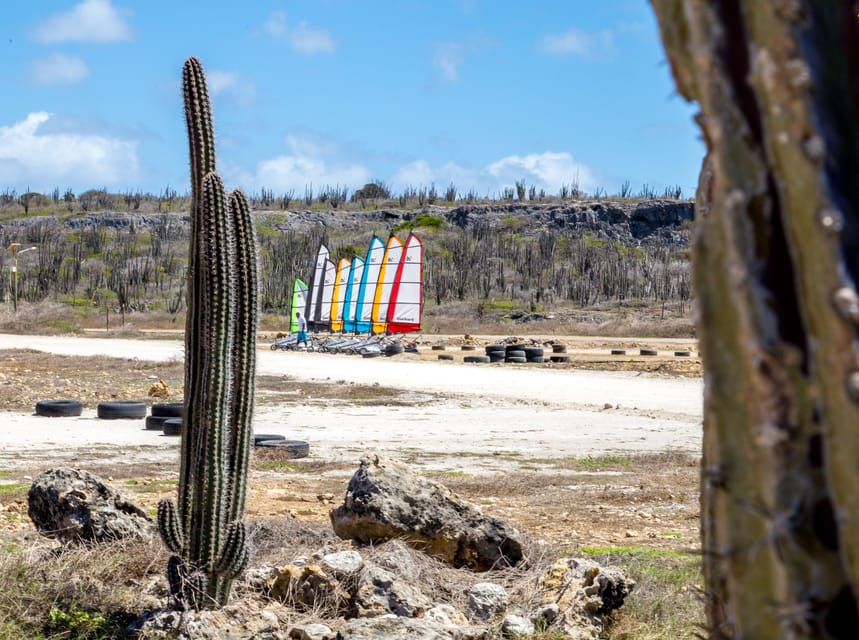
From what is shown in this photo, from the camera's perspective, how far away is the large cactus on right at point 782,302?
1.65 meters

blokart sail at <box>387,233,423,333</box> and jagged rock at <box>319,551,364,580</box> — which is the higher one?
blokart sail at <box>387,233,423,333</box>

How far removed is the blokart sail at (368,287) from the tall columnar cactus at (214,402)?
1832 inches

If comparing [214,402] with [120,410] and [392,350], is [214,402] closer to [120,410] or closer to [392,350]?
[120,410]

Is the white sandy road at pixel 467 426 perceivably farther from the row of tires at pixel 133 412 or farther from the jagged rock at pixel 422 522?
the jagged rock at pixel 422 522

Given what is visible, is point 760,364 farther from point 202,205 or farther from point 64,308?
point 64,308

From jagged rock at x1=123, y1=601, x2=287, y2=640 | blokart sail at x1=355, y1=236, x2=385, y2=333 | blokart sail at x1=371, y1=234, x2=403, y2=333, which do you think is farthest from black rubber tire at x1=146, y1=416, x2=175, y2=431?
blokart sail at x1=355, y1=236, x2=385, y2=333

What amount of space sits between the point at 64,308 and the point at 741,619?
94045mm

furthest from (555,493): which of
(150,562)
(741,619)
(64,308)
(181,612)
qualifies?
(64,308)

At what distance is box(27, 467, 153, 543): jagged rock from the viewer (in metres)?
7.20

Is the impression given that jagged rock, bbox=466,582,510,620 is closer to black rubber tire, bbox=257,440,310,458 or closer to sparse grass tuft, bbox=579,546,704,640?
sparse grass tuft, bbox=579,546,704,640

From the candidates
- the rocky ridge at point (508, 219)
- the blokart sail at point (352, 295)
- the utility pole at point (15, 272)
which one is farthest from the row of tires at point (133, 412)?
the rocky ridge at point (508, 219)

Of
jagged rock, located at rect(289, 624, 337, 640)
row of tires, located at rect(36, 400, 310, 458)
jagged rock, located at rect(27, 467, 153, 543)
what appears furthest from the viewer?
row of tires, located at rect(36, 400, 310, 458)

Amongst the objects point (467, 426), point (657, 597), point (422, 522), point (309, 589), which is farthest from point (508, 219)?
point (309, 589)

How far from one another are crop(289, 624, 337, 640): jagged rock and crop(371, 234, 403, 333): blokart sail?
46311 mm
